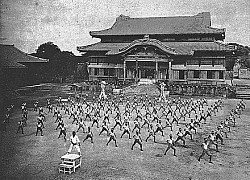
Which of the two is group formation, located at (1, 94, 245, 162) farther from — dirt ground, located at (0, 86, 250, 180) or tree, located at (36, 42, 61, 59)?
tree, located at (36, 42, 61, 59)

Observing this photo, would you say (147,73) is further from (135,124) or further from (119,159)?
(119,159)

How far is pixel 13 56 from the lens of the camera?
7.88 metres

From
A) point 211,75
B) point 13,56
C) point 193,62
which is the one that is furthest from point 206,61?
point 13,56

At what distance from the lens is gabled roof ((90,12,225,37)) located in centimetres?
2059

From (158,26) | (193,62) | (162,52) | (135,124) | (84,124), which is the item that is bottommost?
(84,124)

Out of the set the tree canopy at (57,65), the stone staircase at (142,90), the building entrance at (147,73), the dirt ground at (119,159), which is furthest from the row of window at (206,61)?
the dirt ground at (119,159)

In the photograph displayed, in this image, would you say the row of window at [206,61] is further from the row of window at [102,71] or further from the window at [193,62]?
the row of window at [102,71]

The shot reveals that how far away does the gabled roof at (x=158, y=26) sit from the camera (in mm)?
20594

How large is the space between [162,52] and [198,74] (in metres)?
2.96

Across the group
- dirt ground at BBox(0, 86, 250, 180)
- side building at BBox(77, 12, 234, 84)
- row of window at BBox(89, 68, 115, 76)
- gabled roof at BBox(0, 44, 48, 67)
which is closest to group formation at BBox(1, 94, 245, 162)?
dirt ground at BBox(0, 86, 250, 180)

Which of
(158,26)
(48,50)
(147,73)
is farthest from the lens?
(158,26)

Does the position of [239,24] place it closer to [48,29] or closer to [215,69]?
[48,29]

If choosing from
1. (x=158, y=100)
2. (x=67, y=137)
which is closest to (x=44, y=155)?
(x=67, y=137)

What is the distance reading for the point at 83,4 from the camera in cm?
764
